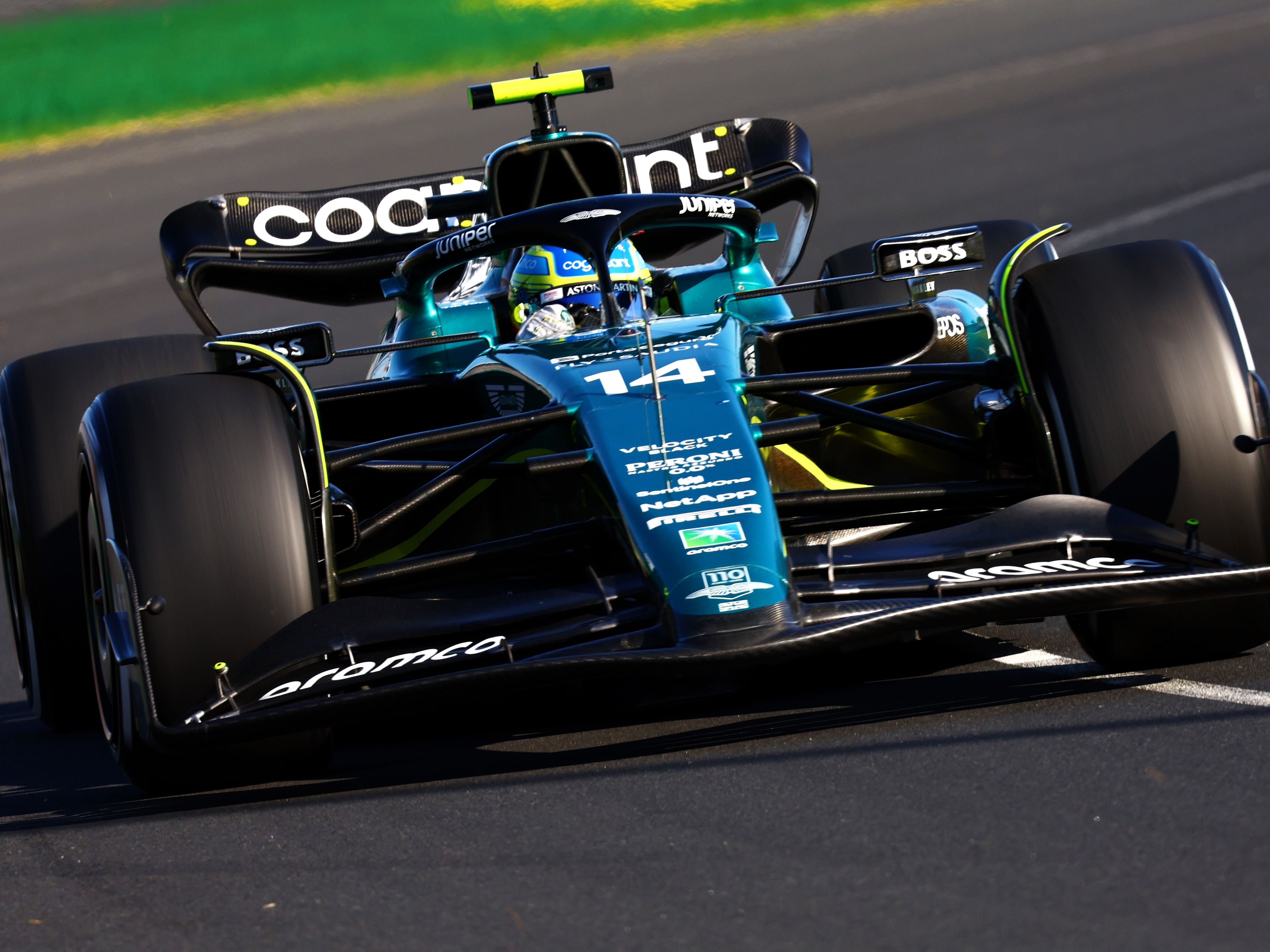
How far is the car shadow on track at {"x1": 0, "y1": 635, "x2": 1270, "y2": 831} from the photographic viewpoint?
386cm

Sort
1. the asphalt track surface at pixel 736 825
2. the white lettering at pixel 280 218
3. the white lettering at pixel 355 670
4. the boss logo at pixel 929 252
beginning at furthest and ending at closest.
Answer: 1. the white lettering at pixel 280 218
2. the boss logo at pixel 929 252
3. the white lettering at pixel 355 670
4. the asphalt track surface at pixel 736 825

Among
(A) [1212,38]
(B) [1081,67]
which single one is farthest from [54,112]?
(A) [1212,38]

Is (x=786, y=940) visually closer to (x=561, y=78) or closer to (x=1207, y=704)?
(x=1207, y=704)

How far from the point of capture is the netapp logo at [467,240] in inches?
212

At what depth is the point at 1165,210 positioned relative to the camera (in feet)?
43.9

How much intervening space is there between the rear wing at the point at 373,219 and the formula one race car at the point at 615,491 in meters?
1.35

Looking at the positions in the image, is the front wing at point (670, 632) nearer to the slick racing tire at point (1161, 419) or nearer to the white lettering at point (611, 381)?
the slick racing tire at point (1161, 419)

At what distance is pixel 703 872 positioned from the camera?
2.99m

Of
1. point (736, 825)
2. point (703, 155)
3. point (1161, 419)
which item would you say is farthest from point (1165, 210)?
point (736, 825)

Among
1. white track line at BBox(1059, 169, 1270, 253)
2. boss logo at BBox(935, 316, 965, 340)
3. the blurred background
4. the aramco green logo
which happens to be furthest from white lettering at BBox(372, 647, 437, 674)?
white track line at BBox(1059, 169, 1270, 253)

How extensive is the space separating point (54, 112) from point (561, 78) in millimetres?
13863

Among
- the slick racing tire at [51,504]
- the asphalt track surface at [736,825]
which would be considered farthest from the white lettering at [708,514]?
the slick racing tire at [51,504]

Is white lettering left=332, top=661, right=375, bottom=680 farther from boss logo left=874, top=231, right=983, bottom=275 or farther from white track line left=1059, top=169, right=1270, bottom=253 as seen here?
white track line left=1059, top=169, right=1270, bottom=253

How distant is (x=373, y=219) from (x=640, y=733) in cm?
409
